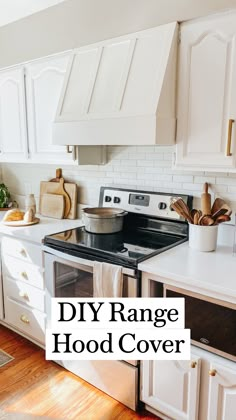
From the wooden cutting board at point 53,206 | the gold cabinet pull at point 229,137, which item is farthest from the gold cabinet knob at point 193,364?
the wooden cutting board at point 53,206

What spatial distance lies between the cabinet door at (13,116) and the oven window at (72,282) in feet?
3.40

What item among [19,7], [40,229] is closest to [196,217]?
[40,229]

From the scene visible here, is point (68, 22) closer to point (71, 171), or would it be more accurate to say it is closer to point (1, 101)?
point (1, 101)

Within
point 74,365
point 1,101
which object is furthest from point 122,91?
point 74,365

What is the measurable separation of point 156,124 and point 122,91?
11.9 inches

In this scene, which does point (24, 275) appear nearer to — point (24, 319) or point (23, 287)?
point (23, 287)

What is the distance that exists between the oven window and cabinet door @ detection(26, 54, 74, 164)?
0.74 m

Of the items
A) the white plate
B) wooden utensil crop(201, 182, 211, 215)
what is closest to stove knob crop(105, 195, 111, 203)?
the white plate

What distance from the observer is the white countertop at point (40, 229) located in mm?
2117

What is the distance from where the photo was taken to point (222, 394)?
4.61ft

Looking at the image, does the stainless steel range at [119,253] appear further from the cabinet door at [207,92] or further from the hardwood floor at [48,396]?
the cabinet door at [207,92]

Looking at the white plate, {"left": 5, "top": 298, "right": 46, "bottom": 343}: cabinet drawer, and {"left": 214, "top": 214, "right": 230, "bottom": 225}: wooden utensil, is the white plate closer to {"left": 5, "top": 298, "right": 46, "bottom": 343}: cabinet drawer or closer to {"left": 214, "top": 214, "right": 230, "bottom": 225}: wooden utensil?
{"left": 5, "top": 298, "right": 46, "bottom": 343}: cabinet drawer

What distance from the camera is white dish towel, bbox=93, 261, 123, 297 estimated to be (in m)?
1.61

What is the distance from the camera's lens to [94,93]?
1802 mm
